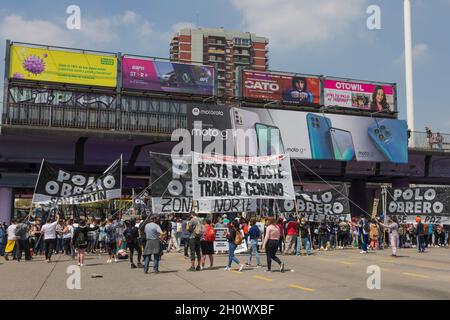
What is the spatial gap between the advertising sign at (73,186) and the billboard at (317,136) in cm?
1251

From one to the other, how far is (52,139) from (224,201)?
15211 millimetres

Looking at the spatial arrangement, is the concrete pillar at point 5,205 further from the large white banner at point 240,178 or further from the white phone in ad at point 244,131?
the large white banner at point 240,178

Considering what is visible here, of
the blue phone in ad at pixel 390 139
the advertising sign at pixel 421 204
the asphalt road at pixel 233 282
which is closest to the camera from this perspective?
the asphalt road at pixel 233 282

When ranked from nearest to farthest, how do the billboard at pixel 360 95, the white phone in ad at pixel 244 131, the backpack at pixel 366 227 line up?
the backpack at pixel 366 227
the white phone in ad at pixel 244 131
the billboard at pixel 360 95

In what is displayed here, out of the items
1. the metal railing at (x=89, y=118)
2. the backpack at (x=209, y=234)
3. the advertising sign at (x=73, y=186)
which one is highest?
the metal railing at (x=89, y=118)

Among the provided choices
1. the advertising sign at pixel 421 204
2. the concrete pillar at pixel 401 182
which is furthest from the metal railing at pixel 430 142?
the advertising sign at pixel 421 204

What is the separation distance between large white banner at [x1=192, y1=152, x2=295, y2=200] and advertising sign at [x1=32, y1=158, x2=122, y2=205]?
3373 millimetres

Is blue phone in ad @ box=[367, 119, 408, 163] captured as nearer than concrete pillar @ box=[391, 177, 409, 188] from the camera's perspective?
Yes

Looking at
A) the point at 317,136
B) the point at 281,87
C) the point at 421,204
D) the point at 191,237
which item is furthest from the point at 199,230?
the point at 281,87

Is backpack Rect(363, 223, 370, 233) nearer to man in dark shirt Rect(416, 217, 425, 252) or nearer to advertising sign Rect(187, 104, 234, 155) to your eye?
man in dark shirt Rect(416, 217, 425, 252)

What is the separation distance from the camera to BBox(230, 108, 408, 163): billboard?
33.1m

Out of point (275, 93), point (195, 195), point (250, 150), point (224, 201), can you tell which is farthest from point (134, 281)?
point (275, 93)

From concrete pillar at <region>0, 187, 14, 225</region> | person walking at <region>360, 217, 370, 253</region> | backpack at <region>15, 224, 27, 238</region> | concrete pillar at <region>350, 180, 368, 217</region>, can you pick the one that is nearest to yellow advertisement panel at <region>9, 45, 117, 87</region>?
concrete pillar at <region>0, 187, 14, 225</region>

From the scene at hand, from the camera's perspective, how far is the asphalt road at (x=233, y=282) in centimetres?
1053
